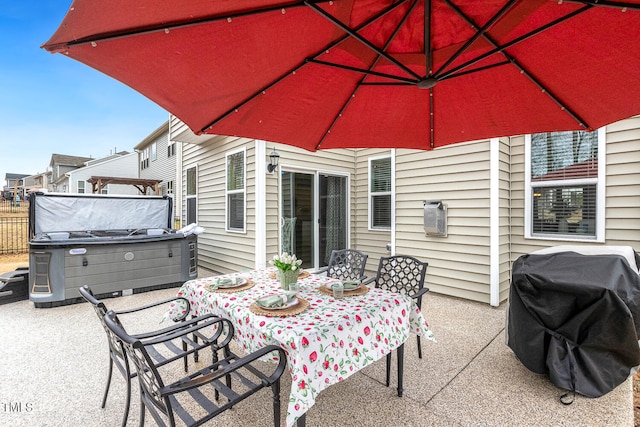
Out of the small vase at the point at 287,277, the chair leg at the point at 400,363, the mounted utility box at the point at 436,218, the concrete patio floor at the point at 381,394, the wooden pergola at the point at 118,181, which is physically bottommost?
the concrete patio floor at the point at 381,394

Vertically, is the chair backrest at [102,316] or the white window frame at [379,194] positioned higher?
the white window frame at [379,194]

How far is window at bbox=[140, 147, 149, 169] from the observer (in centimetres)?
1390

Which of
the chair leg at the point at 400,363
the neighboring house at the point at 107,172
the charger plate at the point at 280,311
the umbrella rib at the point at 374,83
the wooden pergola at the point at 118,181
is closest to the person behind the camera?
the umbrella rib at the point at 374,83

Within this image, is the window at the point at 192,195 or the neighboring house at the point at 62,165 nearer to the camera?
the window at the point at 192,195

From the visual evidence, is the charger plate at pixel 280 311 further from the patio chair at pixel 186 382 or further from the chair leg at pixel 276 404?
the chair leg at pixel 276 404

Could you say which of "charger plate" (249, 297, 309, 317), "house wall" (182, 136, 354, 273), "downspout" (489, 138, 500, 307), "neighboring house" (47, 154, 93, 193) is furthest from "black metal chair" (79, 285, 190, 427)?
"neighboring house" (47, 154, 93, 193)

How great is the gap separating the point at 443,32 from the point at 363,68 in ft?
1.54

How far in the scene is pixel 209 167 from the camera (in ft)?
20.5

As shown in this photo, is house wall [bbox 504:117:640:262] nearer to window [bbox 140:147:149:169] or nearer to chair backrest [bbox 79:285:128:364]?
chair backrest [bbox 79:285:128:364]

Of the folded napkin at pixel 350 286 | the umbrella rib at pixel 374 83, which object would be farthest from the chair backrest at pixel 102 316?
the umbrella rib at pixel 374 83

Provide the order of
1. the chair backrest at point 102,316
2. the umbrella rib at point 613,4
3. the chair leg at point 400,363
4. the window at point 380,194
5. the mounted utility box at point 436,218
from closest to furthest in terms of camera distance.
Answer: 1. the umbrella rib at point 613,4
2. the chair backrest at point 102,316
3. the chair leg at point 400,363
4. the mounted utility box at point 436,218
5. the window at point 380,194

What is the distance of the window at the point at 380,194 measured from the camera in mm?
5469

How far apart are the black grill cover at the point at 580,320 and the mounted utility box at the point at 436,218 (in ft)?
6.66

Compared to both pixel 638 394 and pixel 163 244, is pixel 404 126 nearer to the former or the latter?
pixel 638 394
